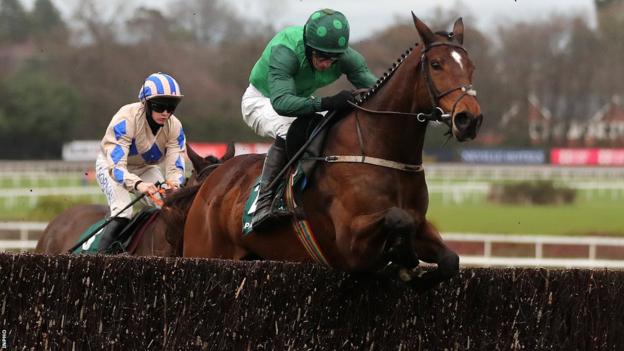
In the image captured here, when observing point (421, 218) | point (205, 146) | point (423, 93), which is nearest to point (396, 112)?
point (423, 93)

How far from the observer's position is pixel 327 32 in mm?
5375

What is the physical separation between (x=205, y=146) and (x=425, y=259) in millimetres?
21374

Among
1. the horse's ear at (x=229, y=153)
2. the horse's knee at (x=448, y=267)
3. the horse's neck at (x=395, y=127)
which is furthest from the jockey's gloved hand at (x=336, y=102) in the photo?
the horse's ear at (x=229, y=153)

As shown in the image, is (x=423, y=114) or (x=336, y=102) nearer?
(x=423, y=114)

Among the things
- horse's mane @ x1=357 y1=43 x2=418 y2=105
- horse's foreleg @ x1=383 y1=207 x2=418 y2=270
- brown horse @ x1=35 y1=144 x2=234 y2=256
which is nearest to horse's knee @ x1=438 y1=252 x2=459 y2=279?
horse's foreleg @ x1=383 y1=207 x2=418 y2=270

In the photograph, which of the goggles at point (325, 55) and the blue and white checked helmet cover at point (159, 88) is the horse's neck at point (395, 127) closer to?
the goggles at point (325, 55)

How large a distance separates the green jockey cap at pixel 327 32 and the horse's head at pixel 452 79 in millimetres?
569

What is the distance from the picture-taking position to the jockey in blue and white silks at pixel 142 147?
6426 mm

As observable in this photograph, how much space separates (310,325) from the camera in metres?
4.86

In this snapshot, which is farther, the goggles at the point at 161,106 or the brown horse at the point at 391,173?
the goggles at the point at 161,106

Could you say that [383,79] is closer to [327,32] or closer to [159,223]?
[327,32]

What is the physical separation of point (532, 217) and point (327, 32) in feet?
66.0
